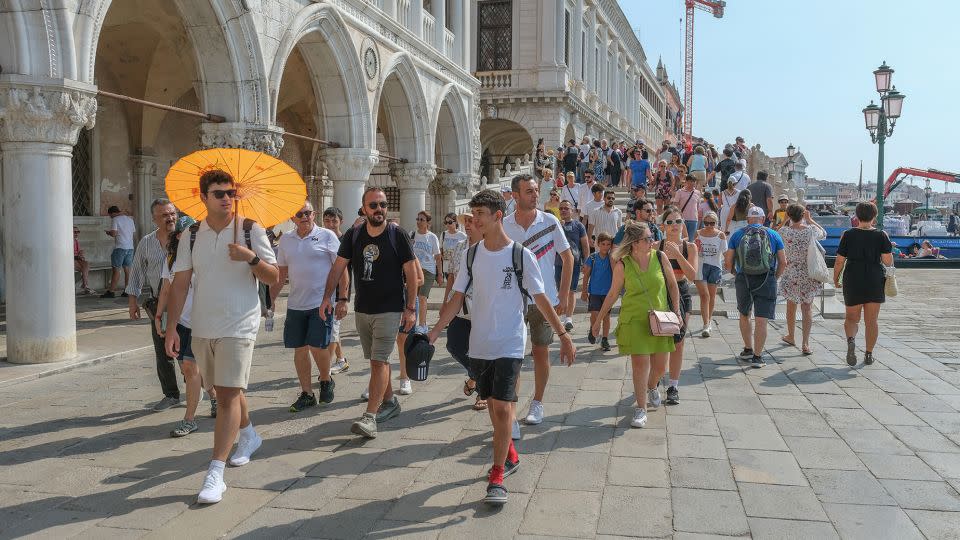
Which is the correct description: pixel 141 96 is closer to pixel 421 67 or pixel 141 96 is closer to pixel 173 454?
pixel 421 67

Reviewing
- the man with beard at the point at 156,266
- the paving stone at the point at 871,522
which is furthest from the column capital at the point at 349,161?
the paving stone at the point at 871,522

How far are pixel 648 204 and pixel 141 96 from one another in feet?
37.4

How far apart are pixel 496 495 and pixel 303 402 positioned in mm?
2478

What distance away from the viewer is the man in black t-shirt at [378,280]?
536 centimetres

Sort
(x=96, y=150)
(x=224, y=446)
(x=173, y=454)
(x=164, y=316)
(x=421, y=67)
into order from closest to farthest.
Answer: (x=224, y=446) → (x=173, y=454) → (x=164, y=316) → (x=96, y=150) → (x=421, y=67)

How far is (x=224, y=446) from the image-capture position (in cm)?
425

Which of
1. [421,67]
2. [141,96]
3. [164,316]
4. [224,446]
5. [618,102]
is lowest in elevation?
[224,446]

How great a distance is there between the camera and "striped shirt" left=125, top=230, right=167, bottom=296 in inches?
233

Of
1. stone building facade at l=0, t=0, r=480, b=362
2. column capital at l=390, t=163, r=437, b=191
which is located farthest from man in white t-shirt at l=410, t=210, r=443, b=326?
column capital at l=390, t=163, r=437, b=191

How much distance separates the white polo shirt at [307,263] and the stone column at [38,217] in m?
2.68

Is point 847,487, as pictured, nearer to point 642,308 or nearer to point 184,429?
point 642,308

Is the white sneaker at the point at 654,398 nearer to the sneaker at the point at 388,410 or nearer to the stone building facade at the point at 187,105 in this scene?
the sneaker at the point at 388,410

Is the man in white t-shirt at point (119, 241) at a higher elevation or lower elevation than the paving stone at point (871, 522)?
higher

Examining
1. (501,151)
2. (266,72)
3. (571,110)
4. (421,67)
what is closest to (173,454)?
(266,72)
